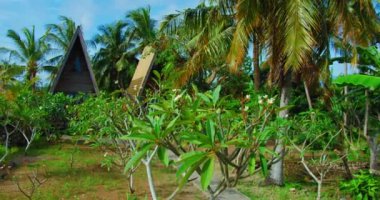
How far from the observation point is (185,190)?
32.3 feet

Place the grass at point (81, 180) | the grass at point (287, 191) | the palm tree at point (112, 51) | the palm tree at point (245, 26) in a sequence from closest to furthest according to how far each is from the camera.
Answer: the grass at point (81, 180) < the grass at point (287, 191) < the palm tree at point (245, 26) < the palm tree at point (112, 51)

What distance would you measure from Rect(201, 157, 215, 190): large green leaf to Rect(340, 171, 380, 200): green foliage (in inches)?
297

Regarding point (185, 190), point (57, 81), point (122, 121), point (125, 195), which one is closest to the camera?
point (122, 121)

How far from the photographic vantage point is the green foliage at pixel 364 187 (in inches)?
348

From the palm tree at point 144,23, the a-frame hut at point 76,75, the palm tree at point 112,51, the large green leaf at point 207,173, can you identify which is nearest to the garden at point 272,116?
the large green leaf at point 207,173

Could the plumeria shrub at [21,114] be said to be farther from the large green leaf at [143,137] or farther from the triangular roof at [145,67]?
the large green leaf at [143,137]

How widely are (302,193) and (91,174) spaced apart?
536 cm

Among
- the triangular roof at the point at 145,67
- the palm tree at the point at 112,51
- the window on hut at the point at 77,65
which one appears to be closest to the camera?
the triangular roof at the point at 145,67

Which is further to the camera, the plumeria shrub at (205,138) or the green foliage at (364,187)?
the green foliage at (364,187)

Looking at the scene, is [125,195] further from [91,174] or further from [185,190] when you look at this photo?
[91,174]

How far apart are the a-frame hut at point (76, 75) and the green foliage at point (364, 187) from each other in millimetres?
16468

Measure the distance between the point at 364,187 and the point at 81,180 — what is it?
21.0 ft

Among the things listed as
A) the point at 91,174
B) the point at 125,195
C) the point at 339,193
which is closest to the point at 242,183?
the point at 339,193

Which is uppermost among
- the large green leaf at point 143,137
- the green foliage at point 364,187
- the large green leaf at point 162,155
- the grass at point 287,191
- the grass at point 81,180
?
the large green leaf at point 143,137
